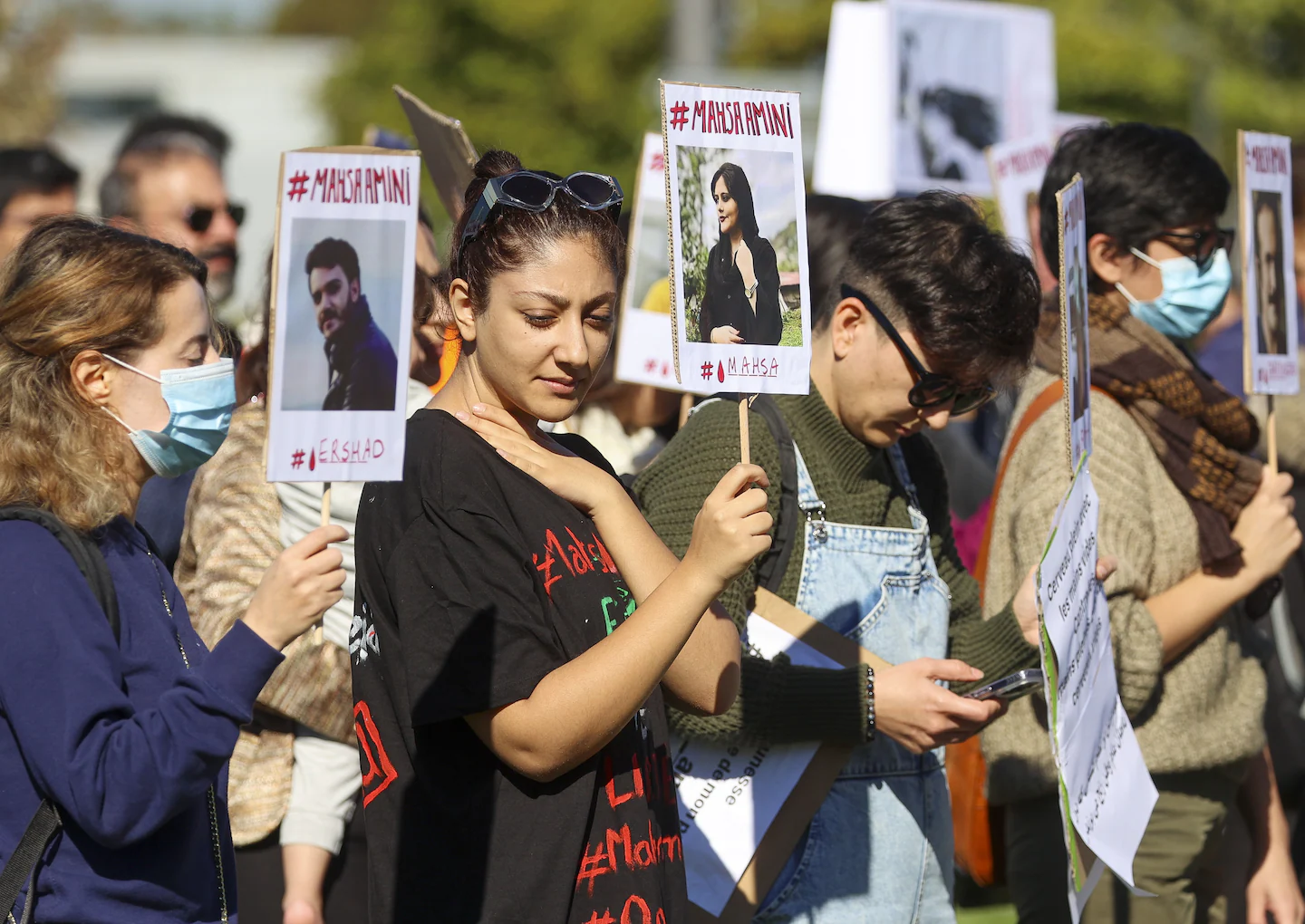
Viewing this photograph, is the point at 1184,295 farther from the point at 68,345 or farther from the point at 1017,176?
the point at 68,345

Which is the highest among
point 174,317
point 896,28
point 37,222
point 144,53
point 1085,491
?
point 144,53

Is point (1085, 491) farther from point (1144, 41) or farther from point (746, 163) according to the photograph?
point (1144, 41)

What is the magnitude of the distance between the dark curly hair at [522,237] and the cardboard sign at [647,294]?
66.6 inches

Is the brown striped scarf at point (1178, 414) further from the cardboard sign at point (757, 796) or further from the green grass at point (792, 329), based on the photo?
the green grass at point (792, 329)

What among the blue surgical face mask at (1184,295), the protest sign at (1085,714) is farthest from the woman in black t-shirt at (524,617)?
the blue surgical face mask at (1184,295)

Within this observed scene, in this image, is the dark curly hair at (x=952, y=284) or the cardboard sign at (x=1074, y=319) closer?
the cardboard sign at (x=1074, y=319)

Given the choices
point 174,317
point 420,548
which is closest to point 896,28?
point 174,317

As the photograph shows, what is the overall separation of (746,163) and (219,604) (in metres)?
1.48

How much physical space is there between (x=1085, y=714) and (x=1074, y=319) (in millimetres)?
733

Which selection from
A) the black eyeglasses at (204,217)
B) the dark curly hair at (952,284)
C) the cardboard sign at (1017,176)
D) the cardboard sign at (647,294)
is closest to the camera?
the dark curly hair at (952,284)

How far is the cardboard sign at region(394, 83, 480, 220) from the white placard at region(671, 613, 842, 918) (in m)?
1.19

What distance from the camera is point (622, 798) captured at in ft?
7.47

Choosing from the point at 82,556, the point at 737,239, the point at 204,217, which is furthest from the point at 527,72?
the point at 82,556

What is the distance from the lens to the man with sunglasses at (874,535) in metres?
2.88
